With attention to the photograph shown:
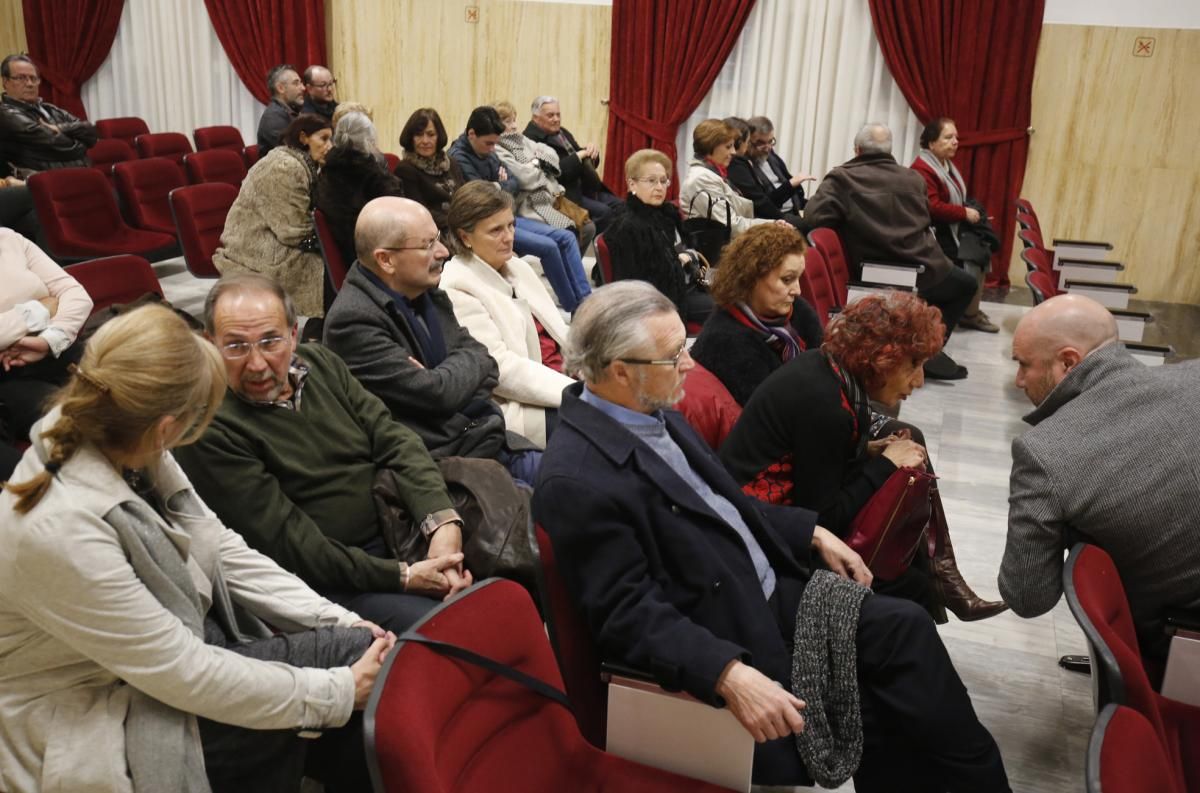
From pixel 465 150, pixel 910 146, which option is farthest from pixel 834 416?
pixel 910 146

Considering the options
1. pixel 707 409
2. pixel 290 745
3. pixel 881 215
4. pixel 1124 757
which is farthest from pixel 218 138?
pixel 1124 757

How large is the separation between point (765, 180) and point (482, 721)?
241 inches

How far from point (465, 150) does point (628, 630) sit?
5131 millimetres

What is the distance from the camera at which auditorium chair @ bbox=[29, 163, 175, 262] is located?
5.49 m

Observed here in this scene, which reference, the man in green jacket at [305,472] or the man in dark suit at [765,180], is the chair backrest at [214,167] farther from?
the man in green jacket at [305,472]

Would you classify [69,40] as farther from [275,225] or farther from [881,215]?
[881,215]

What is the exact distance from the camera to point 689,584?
2.00 m

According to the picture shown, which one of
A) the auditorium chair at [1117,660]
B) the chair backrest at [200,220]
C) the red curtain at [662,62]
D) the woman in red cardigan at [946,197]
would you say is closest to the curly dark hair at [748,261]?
the auditorium chair at [1117,660]

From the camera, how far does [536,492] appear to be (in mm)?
1947

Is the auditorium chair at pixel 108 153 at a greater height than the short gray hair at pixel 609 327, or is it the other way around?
the short gray hair at pixel 609 327

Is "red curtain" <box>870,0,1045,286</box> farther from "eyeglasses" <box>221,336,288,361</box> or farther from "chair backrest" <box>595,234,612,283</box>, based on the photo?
"eyeglasses" <box>221,336,288,361</box>

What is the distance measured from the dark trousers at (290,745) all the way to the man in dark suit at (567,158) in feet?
18.4

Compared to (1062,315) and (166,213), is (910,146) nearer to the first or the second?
(166,213)

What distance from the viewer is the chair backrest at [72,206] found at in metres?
5.47
